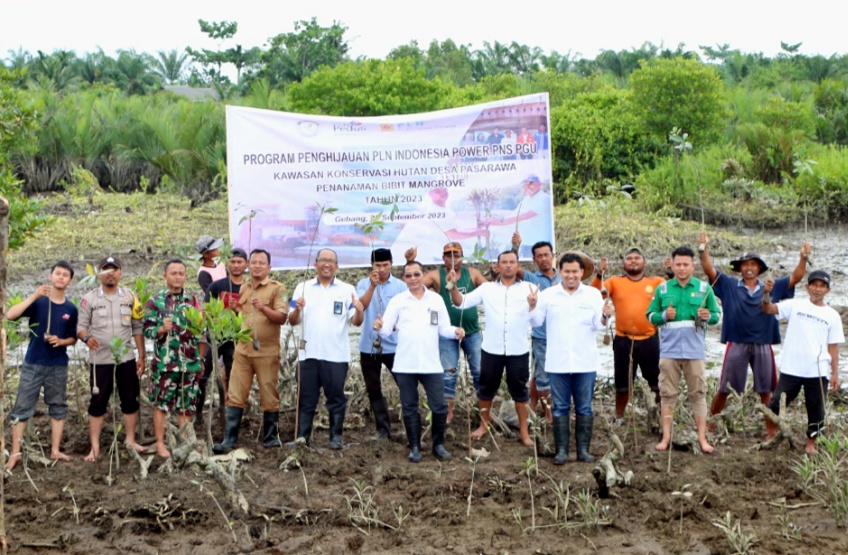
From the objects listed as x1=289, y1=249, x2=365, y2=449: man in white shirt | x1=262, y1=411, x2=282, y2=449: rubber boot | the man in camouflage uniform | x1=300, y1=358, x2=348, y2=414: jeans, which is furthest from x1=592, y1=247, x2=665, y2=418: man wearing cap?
the man in camouflage uniform

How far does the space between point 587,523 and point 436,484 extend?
3.67 feet

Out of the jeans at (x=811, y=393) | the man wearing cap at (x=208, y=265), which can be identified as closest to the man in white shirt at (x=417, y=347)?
the man wearing cap at (x=208, y=265)

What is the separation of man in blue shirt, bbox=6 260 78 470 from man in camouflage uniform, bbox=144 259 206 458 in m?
0.55

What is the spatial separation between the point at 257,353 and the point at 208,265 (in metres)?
1.19

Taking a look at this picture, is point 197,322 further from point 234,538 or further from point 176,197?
point 176,197

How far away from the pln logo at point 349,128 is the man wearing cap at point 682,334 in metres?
3.54

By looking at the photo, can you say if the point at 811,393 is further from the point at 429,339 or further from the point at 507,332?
the point at 429,339

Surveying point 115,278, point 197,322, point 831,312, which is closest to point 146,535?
point 197,322

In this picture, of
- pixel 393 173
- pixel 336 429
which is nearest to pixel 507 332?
pixel 336 429

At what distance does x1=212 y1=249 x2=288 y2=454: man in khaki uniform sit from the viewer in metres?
7.54

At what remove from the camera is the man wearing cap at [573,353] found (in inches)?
283

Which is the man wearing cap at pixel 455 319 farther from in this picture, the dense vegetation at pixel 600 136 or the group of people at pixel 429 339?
the dense vegetation at pixel 600 136

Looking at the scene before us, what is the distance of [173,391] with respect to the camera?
7453mm

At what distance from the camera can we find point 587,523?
6.01m
